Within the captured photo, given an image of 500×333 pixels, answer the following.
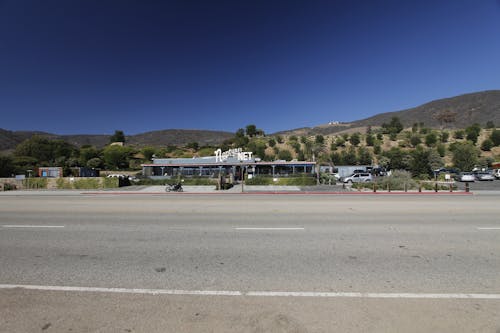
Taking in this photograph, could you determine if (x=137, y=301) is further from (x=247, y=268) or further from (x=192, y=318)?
(x=247, y=268)

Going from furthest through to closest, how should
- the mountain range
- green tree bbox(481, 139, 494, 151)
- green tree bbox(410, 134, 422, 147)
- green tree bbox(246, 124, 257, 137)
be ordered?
the mountain range
green tree bbox(246, 124, 257, 137)
green tree bbox(410, 134, 422, 147)
green tree bbox(481, 139, 494, 151)

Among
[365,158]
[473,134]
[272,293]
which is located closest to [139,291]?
[272,293]

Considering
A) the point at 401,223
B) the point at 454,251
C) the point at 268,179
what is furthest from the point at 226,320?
the point at 268,179

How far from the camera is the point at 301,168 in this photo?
43.0m

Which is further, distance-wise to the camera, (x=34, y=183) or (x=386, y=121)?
(x=386, y=121)

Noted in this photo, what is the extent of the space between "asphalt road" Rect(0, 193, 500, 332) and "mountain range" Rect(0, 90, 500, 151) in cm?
12036

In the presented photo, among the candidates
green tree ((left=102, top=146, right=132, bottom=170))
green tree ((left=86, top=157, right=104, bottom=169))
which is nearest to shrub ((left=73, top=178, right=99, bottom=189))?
green tree ((left=102, top=146, right=132, bottom=170))

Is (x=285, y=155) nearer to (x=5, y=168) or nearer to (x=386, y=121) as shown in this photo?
(x=5, y=168)

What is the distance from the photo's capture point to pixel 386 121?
479 feet

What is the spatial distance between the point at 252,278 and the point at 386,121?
164 metres

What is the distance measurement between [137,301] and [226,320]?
1463 mm

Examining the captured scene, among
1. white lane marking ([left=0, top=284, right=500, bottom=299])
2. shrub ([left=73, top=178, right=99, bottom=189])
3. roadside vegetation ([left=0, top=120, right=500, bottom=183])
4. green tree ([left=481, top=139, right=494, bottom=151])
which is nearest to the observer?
white lane marking ([left=0, top=284, right=500, bottom=299])

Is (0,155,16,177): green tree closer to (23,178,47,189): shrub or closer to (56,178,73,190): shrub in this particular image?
(23,178,47,189): shrub

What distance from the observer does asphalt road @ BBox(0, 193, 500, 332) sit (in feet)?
10.9
